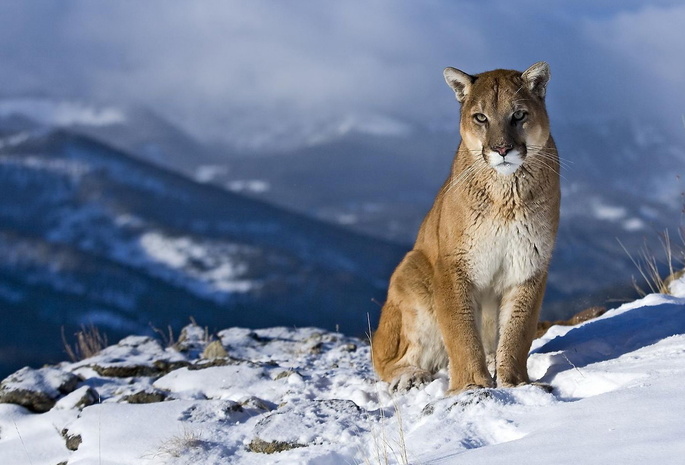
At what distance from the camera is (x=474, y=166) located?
24.5ft

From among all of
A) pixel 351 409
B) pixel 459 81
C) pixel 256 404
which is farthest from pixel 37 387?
pixel 459 81

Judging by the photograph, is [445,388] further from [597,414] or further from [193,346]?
[193,346]

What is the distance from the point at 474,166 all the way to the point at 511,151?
559 mm

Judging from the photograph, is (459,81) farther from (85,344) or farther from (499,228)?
(85,344)

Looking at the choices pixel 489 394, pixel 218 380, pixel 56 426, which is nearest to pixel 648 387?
pixel 489 394

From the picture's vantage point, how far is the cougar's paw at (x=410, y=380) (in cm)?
779

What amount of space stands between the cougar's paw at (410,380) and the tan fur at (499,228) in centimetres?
58

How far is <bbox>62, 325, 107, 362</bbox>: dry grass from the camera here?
13258 millimetres

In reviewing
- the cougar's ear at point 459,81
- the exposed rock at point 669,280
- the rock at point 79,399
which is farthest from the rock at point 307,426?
the exposed rock at point 669,280

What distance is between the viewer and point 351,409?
7.19 meters

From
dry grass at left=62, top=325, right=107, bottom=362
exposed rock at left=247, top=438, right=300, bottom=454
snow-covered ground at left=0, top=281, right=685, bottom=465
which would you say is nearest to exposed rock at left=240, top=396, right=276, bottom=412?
snow-covered ground at left=0, top=281, right=685, bottom=465

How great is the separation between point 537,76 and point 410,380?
118 inches

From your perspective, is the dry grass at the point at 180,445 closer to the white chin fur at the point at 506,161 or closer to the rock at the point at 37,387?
the rock at the point at 37,387

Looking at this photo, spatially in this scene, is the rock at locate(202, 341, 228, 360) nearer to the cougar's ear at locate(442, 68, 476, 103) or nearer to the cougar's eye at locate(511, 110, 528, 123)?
the cougar's ear at locate(442, 68, 476, 103)
